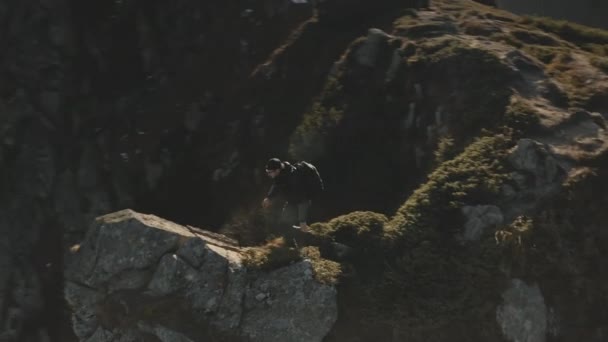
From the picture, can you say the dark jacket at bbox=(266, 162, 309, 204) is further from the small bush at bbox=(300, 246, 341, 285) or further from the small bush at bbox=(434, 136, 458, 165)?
the small bush at bbox=(434, 136, 458, 165)

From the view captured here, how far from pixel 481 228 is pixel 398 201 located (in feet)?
12.3

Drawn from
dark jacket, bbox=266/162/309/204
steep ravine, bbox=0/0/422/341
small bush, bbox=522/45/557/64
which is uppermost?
small bush, bbox=522/45/557/64

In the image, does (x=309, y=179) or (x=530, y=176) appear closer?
(x=309, y=179)

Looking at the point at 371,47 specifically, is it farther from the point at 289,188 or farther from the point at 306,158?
the point at 289,188

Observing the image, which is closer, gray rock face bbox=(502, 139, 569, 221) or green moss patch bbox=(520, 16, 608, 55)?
gray rock face bbox=(502, 139, 569, 221)

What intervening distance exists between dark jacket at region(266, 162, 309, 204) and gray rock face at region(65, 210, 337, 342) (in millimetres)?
1747

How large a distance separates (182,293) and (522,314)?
8.04 m

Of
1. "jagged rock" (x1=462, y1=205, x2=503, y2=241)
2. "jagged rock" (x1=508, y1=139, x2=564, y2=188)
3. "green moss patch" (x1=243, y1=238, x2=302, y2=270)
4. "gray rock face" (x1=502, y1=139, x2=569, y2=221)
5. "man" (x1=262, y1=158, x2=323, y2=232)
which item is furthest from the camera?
"jagged rock" (x1=508, y1=139, x2=564, y2=188)

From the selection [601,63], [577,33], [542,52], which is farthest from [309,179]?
[577,33]

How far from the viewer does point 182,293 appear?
13.7 meters

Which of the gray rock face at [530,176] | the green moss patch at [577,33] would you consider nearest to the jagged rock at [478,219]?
the gray rock face at [530,176]

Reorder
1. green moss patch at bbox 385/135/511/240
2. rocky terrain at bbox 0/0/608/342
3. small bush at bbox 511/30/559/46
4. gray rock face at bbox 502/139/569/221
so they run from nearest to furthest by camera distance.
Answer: rocky terrain at bbox 0/0/608/342 → green moss patch at bbox 385/135/511/240 → gray rock face at bbox 502/139/569/221 → small bush at bbox 511/30/559/46

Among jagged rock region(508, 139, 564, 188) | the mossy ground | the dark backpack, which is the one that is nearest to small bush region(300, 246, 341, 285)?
the mossy ground

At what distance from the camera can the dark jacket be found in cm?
1470
